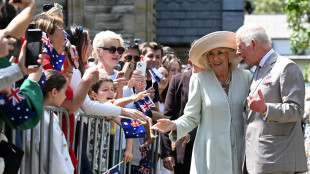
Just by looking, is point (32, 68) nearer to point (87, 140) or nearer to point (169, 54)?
point (87, 140)

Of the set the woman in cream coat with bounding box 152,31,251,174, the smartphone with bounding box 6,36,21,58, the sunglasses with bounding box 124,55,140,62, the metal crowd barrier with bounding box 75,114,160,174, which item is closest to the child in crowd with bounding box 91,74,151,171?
the metal crowd barrier with bounding box 75,114,160,174

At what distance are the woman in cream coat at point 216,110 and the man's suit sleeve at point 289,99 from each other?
2.10 feet

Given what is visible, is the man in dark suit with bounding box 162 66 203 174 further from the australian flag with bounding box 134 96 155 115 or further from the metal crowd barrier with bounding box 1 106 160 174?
the metal crowd barrier with bounding box 1 106 160 174

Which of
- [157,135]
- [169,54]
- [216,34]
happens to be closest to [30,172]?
[216,34]

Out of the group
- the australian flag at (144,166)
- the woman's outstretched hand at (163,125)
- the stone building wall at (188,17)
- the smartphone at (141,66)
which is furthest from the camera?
the stone building wall at (188,17)

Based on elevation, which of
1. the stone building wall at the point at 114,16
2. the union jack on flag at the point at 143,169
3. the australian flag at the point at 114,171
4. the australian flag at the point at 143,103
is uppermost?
the stone building wall at the point at 114,16

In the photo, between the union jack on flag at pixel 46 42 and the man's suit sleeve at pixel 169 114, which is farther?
the man's suit sleeve at pixel 169 114

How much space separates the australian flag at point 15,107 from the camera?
15.5ft

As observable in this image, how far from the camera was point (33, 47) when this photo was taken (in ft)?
15.8

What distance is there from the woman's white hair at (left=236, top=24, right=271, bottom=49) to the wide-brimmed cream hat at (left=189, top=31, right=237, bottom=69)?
1.20 feet

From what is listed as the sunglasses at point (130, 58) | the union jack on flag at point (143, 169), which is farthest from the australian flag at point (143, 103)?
the sunglasses at point (130, 58)

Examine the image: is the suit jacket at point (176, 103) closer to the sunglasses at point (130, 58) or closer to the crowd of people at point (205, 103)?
the crowd of people at point (205, 103)

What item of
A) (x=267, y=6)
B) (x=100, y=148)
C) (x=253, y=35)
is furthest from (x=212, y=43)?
(x=267, y=6)

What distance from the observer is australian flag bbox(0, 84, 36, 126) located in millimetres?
4715
